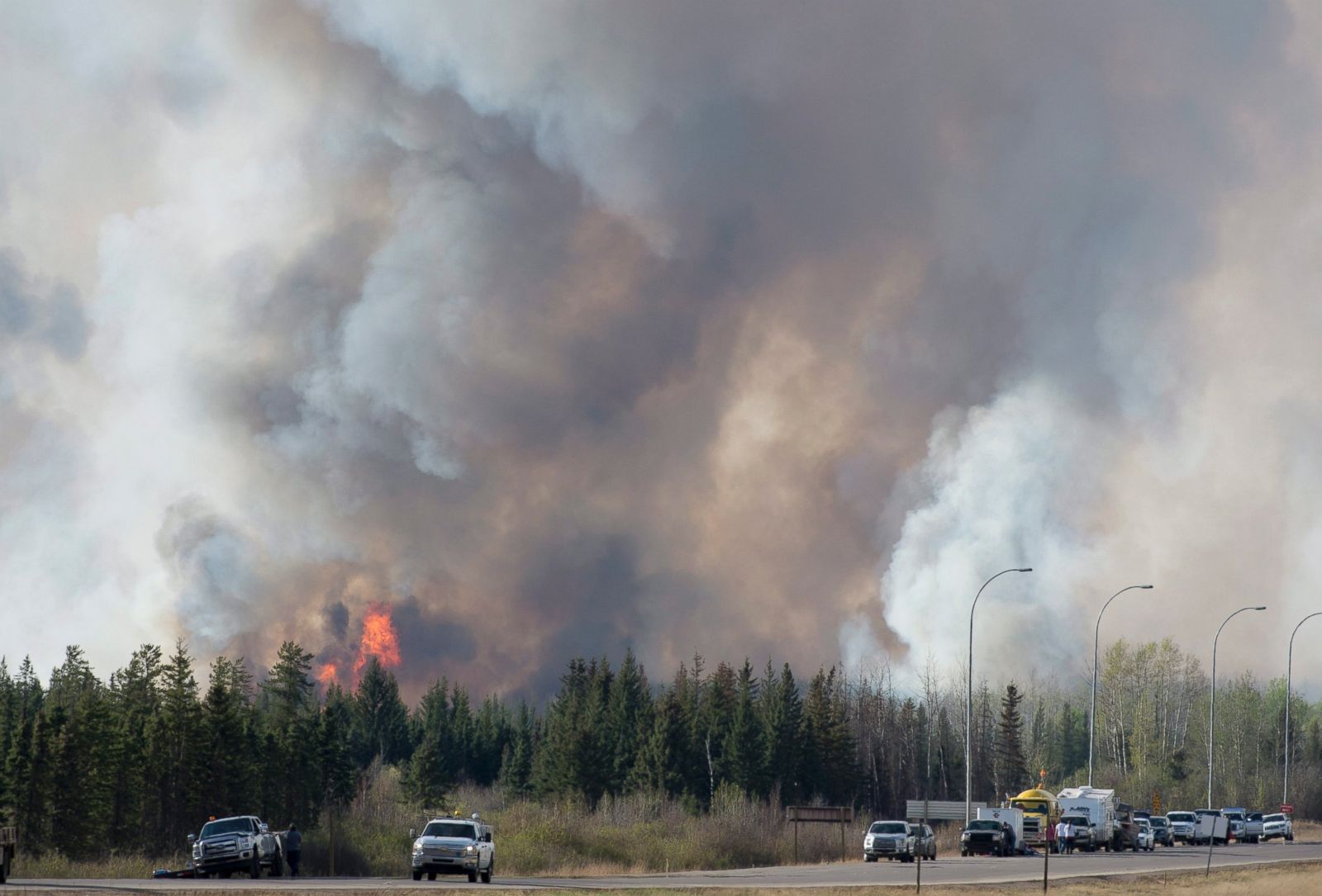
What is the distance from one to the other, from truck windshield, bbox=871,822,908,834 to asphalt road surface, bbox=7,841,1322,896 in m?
1.64

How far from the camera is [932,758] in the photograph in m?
186

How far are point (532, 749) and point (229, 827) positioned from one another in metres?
116

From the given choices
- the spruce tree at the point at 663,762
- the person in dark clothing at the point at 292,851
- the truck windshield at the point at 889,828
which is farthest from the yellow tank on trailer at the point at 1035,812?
Result: the spruce tree at the point at 663,762

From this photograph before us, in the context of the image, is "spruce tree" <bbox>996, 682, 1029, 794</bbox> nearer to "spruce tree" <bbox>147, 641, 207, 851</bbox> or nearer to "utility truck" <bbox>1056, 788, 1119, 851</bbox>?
"utility truck" <bbox>1056, 788, 1119, 851</bbox>

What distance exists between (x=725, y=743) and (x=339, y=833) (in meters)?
74.0

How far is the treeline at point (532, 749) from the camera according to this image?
80.2 meters

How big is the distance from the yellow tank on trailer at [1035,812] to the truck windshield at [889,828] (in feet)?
46.4

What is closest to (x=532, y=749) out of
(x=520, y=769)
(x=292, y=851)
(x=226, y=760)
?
(x=520, y=769)

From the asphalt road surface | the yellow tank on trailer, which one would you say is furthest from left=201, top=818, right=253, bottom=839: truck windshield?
the yellow tank on trailer

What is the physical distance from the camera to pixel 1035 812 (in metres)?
93.3

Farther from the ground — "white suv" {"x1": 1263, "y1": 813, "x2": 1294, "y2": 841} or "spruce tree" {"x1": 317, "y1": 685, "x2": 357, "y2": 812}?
"spruce tree" {"x1": 317, "y1": 685, "x2": 357, "y2": 812}

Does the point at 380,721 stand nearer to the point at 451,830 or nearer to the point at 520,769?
the point at 520,769

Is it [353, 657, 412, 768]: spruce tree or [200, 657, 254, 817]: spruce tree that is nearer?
[200, 657, 254, 817]: spruce tree

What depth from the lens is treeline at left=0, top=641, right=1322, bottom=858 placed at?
3159 inches
